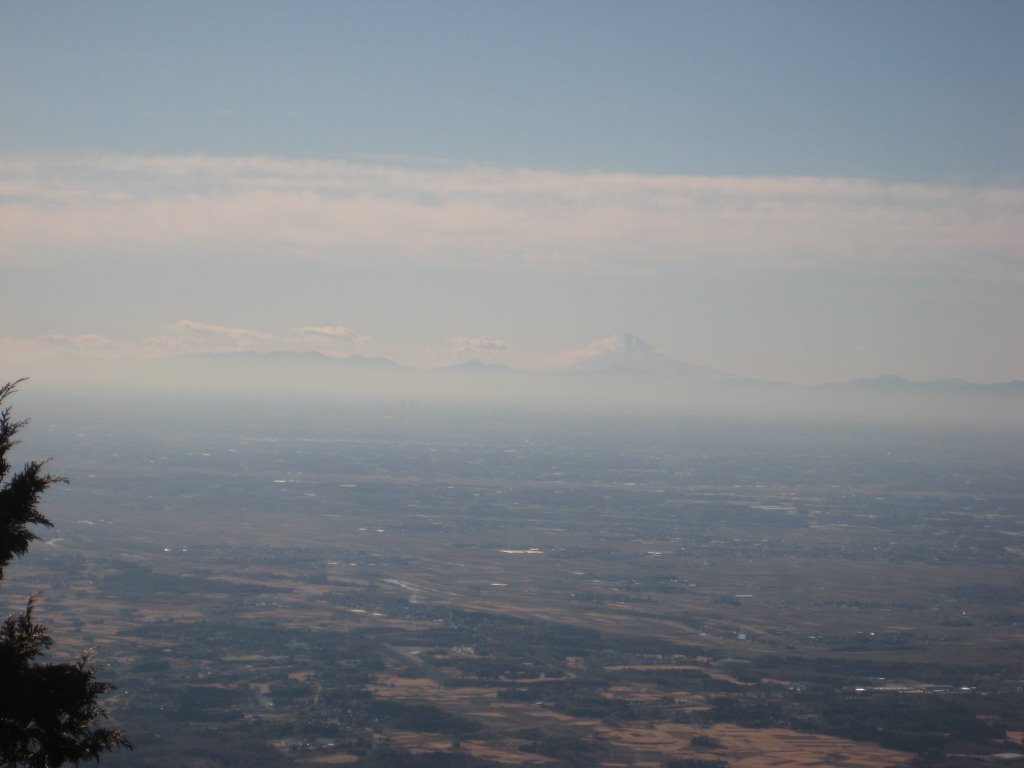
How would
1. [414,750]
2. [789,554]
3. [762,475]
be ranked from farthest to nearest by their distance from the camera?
[762,475]
[789,554]
[414,750]

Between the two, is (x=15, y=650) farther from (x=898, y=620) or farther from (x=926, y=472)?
(x=926, y=472)

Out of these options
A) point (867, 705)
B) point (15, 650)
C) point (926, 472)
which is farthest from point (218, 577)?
point (926, 472)

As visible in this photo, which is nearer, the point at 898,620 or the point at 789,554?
the point at 898,620

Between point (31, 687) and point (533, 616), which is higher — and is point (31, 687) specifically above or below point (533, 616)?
above

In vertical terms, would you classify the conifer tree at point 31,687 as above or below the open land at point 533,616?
above

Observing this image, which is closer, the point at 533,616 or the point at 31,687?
the point at 31,687

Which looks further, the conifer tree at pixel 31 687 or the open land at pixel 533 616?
the open land at pixel 533 616
